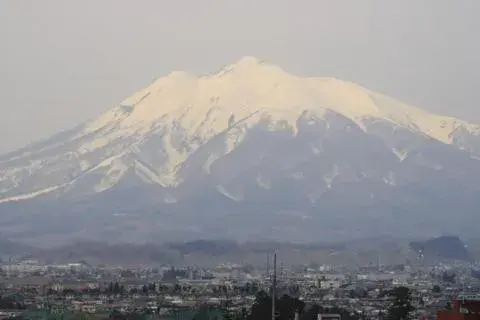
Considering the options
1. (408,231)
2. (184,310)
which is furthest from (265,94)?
(184,310)

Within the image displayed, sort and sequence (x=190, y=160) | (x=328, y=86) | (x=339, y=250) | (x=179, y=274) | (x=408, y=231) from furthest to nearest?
(x=328, y=86), (x=190, y=160), (x=408, y=231), (x=339, y=250), (x=179, y=274)

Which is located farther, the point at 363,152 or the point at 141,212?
the point at 363,152

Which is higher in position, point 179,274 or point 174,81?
point 174,81

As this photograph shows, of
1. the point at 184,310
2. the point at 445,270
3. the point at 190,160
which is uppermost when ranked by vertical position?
the point at 190,160

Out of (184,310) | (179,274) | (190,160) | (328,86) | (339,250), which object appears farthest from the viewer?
(328,86)

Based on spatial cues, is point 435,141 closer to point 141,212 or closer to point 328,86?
point 328,86

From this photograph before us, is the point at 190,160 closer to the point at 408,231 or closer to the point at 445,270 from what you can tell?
the point at 408,231

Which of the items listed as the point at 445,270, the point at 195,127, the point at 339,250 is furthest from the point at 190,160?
the point at 445,270
